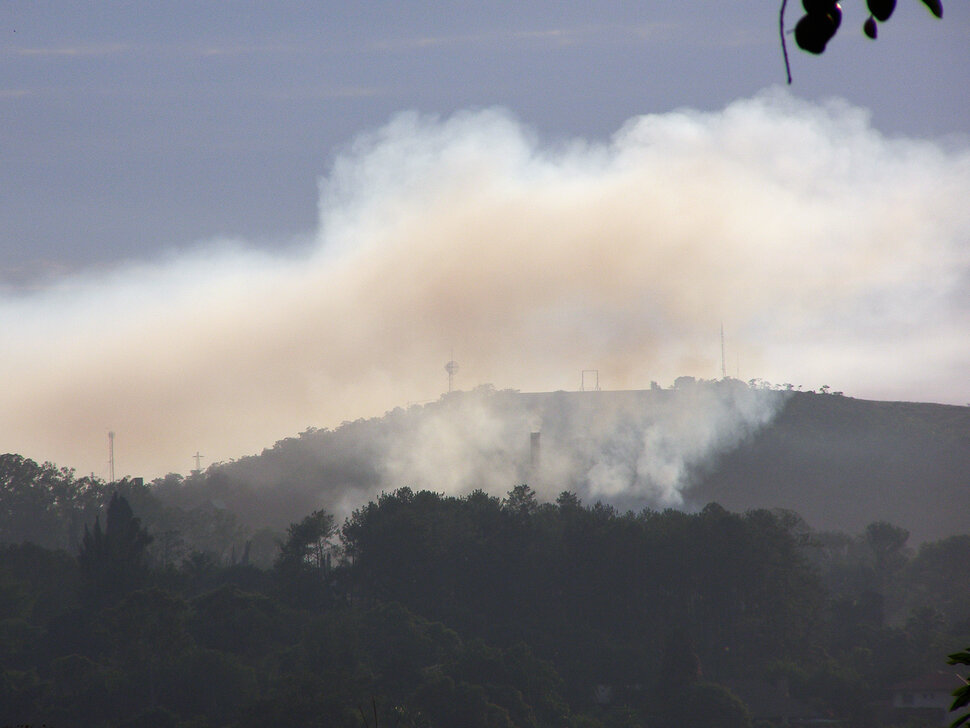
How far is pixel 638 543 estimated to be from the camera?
12044cm

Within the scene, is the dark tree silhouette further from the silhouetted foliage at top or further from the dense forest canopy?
the silhouetted foliage at top

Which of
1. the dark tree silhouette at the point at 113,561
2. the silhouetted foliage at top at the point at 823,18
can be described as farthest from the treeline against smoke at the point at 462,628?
the silhouetted foliage at top at the point at 823,18

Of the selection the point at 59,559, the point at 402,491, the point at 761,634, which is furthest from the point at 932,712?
the point at 59,559

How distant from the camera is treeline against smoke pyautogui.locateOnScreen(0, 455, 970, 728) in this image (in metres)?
85.2

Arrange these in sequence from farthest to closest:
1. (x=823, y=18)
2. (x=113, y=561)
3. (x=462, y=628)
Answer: (x=113, y=561)
(x=462, y=628)
(x=823, y=18)

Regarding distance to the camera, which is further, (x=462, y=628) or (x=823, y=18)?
(x=462, y=628)

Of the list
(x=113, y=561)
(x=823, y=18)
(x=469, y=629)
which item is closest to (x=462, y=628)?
(x=469, y=629)

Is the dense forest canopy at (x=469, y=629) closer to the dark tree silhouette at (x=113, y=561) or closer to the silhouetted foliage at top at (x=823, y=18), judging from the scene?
the dark tree silhouette at (x=113, y=561)

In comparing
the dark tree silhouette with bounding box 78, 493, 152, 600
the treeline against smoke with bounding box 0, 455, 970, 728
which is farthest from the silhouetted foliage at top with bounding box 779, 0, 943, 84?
the dark tree silhouette with bounding box 78, 493, 152, 600

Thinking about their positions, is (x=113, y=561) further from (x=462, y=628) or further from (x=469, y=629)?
(x=469, y=629)

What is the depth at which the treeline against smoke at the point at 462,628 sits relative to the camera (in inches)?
3356

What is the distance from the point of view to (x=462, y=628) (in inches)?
4471

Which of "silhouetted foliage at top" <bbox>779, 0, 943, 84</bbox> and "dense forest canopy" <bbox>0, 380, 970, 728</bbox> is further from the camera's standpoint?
"dense forest canopy" <bbox>0, 380, 970, 728</bbox>

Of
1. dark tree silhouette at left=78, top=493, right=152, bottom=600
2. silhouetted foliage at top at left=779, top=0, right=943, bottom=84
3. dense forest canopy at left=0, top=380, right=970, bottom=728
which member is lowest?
dense forest canopy at left=0, top=380, right=970, bottom=728
